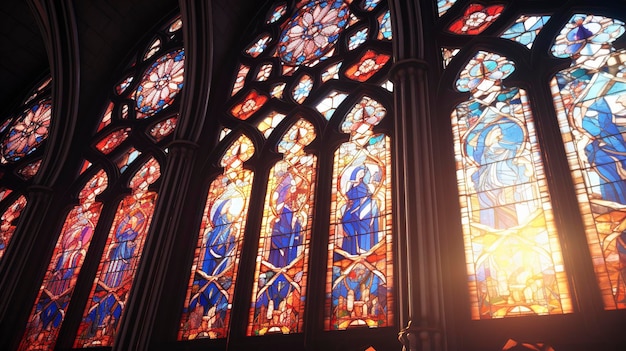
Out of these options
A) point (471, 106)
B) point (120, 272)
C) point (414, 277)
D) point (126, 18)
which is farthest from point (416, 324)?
point (126, 18)

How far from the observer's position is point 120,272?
22.1ft

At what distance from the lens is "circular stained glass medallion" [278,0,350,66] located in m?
7.73

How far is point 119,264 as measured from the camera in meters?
6.81

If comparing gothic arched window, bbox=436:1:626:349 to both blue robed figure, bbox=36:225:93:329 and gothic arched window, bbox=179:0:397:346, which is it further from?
blue robed figure, bbox=36:225:93:329

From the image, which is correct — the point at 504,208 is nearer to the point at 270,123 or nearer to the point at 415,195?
the point at 415,195

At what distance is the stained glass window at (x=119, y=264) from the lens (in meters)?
6.39

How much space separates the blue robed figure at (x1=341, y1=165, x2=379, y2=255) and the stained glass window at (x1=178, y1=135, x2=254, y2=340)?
4.13 ft

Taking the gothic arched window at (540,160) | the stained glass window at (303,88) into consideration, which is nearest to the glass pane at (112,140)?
the stained glass window at (303,88)

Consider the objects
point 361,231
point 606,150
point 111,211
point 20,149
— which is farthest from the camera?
point 20,149

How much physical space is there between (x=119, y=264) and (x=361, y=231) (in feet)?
10.4

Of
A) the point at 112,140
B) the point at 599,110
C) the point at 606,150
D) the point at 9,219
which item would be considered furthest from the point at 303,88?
the point at 9,219

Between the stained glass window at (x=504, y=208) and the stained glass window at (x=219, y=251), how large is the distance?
96.8 inches

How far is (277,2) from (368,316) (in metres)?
5.93

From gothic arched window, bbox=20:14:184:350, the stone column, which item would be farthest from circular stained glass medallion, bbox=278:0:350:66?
gothic arched window, bbox=20:14:184:350
